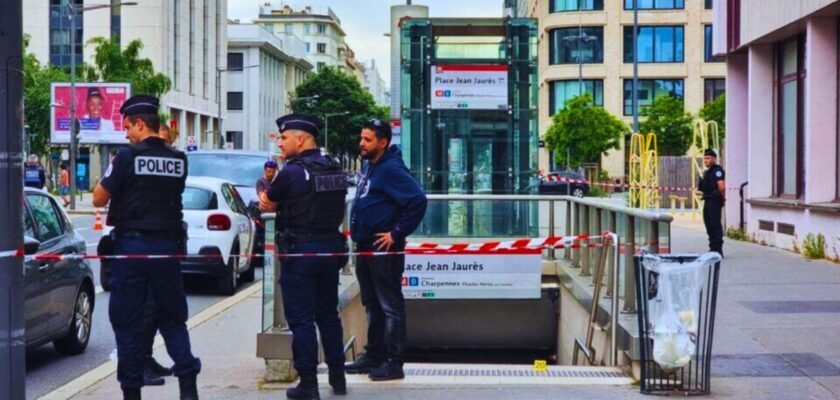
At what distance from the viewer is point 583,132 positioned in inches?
2034

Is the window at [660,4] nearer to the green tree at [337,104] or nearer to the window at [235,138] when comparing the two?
the green tree at [337,104]

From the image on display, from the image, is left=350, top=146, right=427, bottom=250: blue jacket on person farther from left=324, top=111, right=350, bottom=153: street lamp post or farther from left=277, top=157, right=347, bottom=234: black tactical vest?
left=324, top=111, right=350, bottom=153: street lamp post

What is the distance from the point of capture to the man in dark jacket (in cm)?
781

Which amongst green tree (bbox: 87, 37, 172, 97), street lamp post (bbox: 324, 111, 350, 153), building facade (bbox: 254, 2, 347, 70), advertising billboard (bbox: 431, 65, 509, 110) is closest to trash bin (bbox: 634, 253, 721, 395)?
advertising billboard (bbox: 431, 65, 509, 110)

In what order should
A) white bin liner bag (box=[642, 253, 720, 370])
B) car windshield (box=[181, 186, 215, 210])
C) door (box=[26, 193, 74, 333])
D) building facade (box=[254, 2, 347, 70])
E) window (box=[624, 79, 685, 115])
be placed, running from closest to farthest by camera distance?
white bin liner bag (box=[642, 253, 720, 370]) < door (box=[26, 193, 74, 333]) < car windshield (box=[181, 186, 215, 210]) < window (box=[624, 79, 685, 115]) < building facade (box=[254, 2, 347, 70])

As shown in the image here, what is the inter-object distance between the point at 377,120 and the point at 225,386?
7.21 ft

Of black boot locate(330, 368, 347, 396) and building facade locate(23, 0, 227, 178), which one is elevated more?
building facade locate(23, 0, 227, 178)

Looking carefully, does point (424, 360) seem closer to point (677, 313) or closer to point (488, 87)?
point (488, 87)

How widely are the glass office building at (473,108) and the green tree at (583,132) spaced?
34.0 m

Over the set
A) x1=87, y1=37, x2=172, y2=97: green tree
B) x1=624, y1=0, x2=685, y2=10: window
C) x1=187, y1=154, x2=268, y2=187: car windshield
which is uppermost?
x1=624, y1=0, x2=685, y2=10: window

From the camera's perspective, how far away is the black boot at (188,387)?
22.8ft

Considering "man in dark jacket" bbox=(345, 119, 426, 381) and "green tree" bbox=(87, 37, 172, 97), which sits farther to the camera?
"green tree" bbox=(87, 37, 172, 97)

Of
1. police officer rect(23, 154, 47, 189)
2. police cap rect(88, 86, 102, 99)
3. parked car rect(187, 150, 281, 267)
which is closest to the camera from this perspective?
parked car rect(187, 150, 281, 267)

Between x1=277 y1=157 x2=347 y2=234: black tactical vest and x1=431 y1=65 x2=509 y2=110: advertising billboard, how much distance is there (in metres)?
10.4
